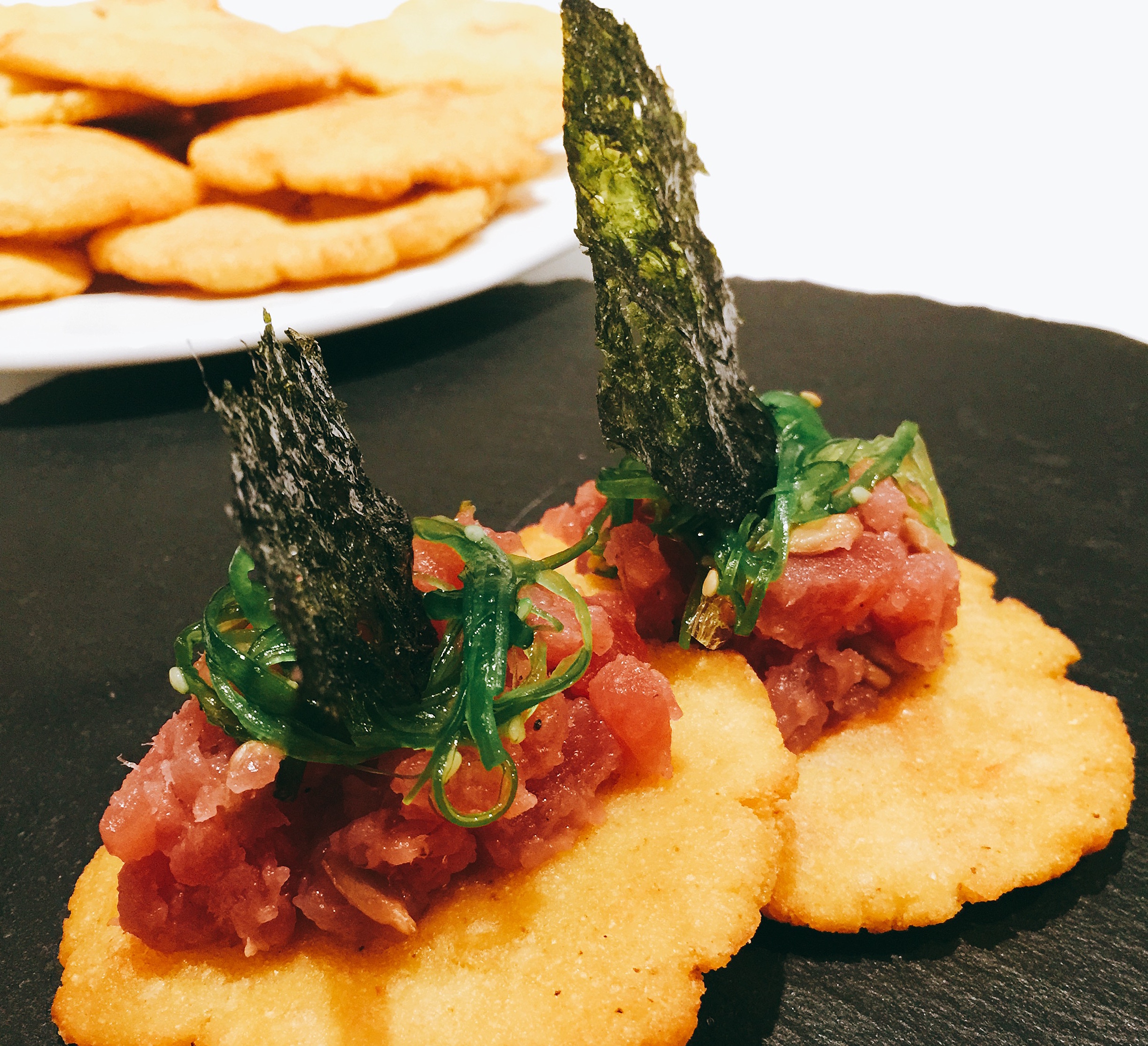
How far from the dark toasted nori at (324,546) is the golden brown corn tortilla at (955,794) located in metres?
1.20

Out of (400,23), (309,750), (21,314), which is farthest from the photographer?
(400,23)

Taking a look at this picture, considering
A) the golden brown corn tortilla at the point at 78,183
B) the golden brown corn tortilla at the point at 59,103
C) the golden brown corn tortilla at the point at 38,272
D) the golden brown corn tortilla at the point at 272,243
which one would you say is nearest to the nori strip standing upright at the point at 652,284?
the golden brown corn tortilla at the point at 272,243

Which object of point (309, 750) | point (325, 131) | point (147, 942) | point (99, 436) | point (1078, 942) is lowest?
point (99, 436)

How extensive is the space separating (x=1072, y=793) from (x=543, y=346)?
3.94 metres

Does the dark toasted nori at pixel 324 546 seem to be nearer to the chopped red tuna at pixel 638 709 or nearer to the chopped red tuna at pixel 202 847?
the chopped red tuna at pixel 202 847

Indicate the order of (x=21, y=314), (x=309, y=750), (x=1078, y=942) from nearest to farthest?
(x=309, y=750), (x=1078, y=942), (x=21, y=314)

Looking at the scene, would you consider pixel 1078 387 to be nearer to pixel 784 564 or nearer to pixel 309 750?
pixel 784 564

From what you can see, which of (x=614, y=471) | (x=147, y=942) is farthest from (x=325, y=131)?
(x=147, y=942)

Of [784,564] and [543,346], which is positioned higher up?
[784,564]

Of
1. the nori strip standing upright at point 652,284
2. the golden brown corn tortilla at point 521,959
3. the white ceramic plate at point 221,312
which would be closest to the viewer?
the golden brown corn tortilla at point 521,959

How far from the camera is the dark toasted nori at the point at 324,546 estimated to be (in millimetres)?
1806

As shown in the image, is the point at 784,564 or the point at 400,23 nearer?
the point at 784,564

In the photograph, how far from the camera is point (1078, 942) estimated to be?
2445 millimetres

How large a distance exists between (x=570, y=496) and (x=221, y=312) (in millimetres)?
2403
